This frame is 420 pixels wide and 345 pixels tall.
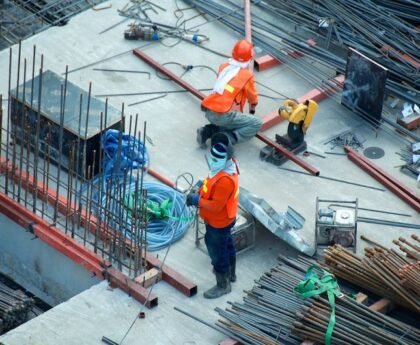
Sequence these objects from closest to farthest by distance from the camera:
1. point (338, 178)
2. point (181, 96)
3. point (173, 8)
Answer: point (338, 178), point (181, 96), point (173, 8)

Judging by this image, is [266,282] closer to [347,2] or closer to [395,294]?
[395,294]

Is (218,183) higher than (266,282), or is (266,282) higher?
(218,183)

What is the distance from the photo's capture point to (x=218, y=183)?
58.3ft

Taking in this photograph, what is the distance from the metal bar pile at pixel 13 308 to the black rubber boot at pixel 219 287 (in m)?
2.44

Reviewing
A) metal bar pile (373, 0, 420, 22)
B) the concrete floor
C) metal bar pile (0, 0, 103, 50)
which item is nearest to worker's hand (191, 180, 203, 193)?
the concrete floor

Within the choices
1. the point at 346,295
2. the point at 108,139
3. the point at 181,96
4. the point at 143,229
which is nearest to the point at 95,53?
the point at 181,96

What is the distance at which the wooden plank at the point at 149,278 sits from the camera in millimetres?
18531

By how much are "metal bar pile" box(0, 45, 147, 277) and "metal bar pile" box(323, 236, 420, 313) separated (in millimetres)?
2554

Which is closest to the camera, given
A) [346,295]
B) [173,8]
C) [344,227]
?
[346,295]

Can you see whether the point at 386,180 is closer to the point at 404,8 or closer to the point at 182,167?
the point at 182,167

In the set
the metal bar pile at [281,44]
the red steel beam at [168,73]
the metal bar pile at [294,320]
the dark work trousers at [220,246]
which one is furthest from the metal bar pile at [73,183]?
the metal bar pile at [281,44]

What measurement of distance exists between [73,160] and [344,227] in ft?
12.8

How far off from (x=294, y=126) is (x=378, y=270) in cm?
383

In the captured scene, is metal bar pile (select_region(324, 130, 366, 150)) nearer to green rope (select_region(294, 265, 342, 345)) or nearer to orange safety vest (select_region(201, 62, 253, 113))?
orange safety vest (select_region(201, 62, 253, 113))
